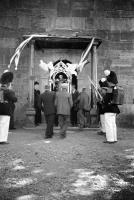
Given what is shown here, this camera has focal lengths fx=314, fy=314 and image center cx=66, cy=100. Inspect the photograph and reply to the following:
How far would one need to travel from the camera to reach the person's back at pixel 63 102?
32.2ft

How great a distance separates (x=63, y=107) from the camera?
986 cm

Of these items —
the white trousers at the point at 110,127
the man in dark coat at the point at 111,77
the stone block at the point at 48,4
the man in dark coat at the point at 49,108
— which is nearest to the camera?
the white trousers at the point at 110,127

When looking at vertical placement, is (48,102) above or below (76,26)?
below

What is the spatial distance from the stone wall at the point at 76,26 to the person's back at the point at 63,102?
4694 mm

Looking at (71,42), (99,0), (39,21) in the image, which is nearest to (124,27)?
(99,0)

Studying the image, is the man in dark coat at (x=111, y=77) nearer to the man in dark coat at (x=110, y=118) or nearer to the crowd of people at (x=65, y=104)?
the crowd of people at (x=65, y=104)

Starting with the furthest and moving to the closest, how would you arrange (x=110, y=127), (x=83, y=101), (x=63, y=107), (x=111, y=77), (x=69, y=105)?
(x=83, y=101), (x=69, y=105), (x=63, y=107), (x=111, y=77), (x=110, y=127)

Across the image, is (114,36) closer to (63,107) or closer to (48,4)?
(48,4)

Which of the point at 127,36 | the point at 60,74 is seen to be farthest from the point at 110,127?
the point at 127,36

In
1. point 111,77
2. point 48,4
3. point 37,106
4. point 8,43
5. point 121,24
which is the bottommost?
point 37,106

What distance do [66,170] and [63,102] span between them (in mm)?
3911

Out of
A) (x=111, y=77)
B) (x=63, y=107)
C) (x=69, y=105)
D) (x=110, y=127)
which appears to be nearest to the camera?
(x=110, y=127)

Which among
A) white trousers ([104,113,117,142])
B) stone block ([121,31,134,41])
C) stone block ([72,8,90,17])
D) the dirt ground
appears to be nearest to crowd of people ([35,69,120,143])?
white trousers ([104,113,117,142])

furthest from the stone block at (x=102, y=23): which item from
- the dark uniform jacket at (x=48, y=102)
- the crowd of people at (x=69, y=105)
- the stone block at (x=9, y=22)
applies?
the dark uniform jacket at (x=48, y=102)
